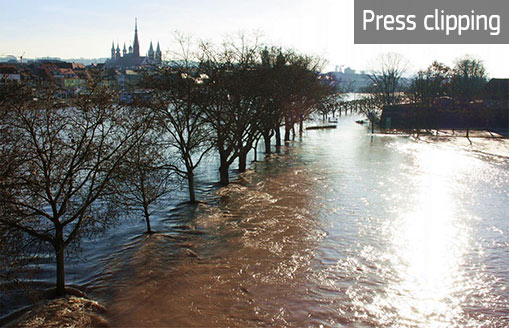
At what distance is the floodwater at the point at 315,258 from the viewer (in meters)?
13.7

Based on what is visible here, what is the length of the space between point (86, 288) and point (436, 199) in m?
22.0

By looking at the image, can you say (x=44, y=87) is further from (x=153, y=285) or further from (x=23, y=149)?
(x=153, y=285)

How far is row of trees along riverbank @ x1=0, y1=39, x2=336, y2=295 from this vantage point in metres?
12.6

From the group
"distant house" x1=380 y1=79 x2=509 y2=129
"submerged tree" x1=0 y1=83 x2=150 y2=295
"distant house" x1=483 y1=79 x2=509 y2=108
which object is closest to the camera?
"submerged tree" x1=0 y1=83 x2=150 y2=295

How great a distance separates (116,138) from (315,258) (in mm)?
9338

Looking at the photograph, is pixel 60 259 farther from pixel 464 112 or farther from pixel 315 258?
pixel 464 112

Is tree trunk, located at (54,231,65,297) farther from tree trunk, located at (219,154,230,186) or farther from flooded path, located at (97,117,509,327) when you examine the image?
tree trunk, located at (219,154,230,186)

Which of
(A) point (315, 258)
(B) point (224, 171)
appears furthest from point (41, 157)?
(B) point (224, 171)

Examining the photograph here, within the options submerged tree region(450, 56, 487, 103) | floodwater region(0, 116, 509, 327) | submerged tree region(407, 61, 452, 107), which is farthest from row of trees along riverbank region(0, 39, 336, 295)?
submerged tree region(450, 56, 487, 103)

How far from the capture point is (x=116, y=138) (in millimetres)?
16812

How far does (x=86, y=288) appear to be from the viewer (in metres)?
15.8

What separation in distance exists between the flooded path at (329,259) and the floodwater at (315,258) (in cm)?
6

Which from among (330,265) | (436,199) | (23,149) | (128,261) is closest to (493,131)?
(436,199)

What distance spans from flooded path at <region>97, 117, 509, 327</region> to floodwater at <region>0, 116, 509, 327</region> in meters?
0.06
